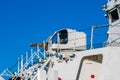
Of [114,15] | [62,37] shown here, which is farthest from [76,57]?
[114,15]

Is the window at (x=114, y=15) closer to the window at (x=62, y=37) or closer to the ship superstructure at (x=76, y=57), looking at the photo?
the ship superstructure at (x=76, y=57)

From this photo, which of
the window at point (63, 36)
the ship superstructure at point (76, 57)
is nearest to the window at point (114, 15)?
the ship superstructure at point (76, 57)

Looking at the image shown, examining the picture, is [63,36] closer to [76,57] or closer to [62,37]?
[62,37]

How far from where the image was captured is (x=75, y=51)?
22.5 metres

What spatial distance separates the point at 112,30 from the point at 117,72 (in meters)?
5.31

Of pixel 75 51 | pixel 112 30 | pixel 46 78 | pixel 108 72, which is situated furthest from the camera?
pixel 112 30

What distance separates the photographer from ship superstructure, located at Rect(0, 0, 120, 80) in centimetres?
2039

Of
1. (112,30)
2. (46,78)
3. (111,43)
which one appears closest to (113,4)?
(112,30)

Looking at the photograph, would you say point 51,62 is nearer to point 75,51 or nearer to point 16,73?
point 75,51

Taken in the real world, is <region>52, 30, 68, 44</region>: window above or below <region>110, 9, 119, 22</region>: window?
below

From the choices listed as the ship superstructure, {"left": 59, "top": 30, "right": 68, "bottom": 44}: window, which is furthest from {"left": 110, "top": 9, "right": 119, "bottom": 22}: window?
{"left": 59, "top": 30, "right": 68, "bottom": 44}: window

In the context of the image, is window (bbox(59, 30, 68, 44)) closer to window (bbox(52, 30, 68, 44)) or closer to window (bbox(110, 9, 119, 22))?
window (bbox(52, 30, 68, 44))

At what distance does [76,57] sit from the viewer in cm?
2152

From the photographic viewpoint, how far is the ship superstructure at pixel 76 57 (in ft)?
66.9
